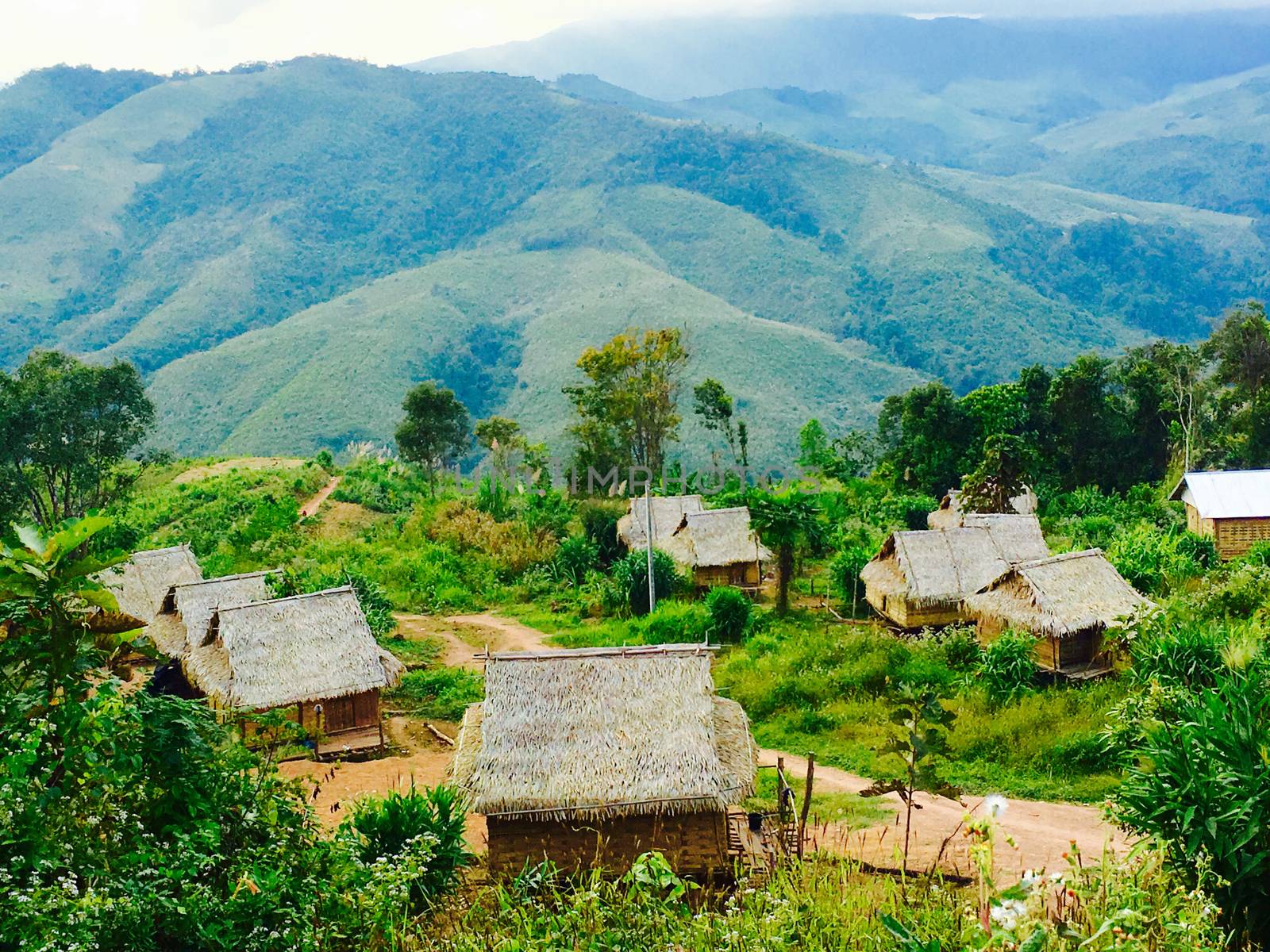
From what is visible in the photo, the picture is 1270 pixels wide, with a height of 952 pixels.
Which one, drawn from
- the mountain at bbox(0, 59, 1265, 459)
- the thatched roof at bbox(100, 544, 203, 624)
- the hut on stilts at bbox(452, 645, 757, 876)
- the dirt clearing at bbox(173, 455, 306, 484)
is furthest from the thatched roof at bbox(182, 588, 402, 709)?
the mountain at bbox(0, 59, 1265, 459)

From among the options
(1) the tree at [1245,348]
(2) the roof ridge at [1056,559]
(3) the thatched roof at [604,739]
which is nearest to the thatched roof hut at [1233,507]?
(2) the roof ridge at [1056,559]

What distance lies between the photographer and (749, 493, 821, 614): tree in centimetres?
2114

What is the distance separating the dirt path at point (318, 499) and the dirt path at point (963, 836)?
21.6m

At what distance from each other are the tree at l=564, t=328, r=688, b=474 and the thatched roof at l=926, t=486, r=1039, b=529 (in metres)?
11.0

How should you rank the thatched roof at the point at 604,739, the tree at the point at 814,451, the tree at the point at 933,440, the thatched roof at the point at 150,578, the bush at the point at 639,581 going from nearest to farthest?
the thatched roof at the point at 604,739
the thatched roof at the point at 150,578
the bush at the point at 639,581
the tree at the point at 933,440
the tree at the point at 814,451

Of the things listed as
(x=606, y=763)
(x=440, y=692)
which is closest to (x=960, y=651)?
(x=440, y=692)

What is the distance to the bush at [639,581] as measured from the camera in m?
21.9

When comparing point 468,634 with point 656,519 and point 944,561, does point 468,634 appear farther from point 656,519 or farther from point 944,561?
point 944,561

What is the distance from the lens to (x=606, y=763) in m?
9.71

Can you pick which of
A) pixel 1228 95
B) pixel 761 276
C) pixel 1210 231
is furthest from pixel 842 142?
pixel 761 276

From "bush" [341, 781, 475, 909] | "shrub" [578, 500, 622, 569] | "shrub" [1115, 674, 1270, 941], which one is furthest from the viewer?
"shrub" [578, 500, 622, 569]

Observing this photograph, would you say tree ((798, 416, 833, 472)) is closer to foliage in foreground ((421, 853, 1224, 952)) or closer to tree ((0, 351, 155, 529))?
tree ((0, 351, 155, 529))

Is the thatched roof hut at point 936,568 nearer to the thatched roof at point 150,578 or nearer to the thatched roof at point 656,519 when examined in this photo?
the thatched roof at point 656,519

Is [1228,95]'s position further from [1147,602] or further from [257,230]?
[1147,602]
